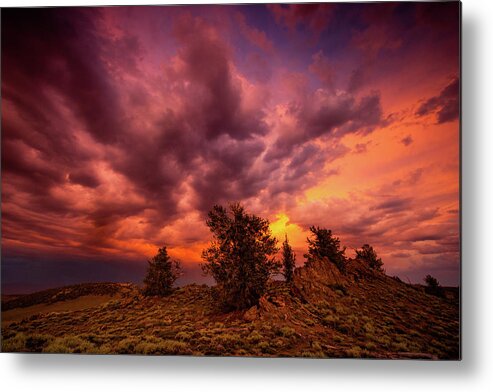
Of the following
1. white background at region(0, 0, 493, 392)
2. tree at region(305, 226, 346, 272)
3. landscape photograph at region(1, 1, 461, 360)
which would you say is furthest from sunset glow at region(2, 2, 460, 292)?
white background at region(0, 0, 493, 392)

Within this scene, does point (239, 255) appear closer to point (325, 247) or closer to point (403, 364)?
point (325, 247)

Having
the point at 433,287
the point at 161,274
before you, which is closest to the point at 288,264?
the point at 161,274

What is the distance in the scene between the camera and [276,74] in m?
5.15

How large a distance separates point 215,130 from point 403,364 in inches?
153

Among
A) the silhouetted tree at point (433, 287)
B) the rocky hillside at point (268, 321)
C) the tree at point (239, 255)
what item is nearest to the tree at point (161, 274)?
the rocky hillside at point (268, 321)

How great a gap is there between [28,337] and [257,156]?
388cm

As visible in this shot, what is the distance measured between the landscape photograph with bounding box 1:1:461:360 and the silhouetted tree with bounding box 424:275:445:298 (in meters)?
0.02

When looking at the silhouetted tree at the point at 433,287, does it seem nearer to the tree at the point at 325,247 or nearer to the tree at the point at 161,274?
the tree at the point at 325,247

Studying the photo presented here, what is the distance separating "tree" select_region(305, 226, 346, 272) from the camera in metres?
4.91

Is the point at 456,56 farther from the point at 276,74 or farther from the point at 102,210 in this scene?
the point at 102,210

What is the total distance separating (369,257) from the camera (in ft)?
15.9

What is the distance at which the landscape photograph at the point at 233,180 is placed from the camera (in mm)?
4848

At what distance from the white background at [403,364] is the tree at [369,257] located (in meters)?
1.13

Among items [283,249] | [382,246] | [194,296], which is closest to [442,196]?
[382,246]
